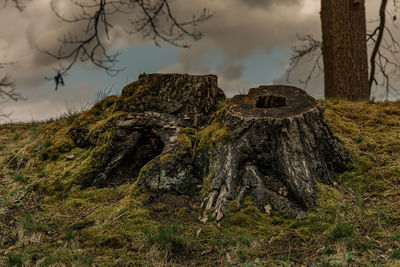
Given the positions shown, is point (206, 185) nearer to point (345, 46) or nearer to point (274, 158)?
point (274, 158)

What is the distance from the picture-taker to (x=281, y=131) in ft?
14.9

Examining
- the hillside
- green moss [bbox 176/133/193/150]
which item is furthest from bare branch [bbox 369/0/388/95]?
green moss [bbox 176/133/193/150]

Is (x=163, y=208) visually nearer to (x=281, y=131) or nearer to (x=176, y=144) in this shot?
(x=176, y=144)

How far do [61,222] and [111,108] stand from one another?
8.85 feet

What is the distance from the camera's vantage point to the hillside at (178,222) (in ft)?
10.9

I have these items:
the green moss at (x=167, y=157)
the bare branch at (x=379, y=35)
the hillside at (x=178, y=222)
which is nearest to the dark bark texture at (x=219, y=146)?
the green moss at (x=167, y=157)

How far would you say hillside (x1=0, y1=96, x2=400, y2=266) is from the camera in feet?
10.9

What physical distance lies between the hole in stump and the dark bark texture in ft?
0.05

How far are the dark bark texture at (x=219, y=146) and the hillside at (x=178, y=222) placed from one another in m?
0.18

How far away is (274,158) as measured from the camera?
453cm

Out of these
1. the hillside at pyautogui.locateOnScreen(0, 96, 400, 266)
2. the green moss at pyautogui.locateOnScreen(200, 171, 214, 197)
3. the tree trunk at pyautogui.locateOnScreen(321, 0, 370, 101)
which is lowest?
the hillside at pyautogui.locateOnScreen(0, 96, 400, 266)

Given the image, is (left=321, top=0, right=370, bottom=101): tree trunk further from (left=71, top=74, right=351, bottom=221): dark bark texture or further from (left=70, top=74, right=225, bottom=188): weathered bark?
(left=70, top=74, right=225, bottom=188): weathered bark

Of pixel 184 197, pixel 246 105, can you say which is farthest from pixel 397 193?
pixel 184 197

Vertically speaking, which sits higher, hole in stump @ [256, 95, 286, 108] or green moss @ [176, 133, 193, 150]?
hole in stump @ [256, 95, 286, 108]
